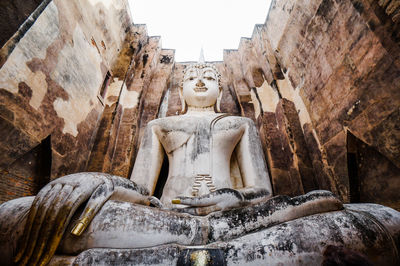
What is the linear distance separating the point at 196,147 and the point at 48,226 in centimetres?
176

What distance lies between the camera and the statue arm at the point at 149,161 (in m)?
2.58

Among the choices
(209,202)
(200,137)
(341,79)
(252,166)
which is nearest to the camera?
(209,202)

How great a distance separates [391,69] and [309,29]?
1.42 metres

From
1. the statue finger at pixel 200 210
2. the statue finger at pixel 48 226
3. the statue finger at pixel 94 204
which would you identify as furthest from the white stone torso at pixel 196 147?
the statue finger at pixel 48 226

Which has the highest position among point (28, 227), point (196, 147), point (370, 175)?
point (196, 147)

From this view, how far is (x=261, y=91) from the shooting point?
4164 millimetres

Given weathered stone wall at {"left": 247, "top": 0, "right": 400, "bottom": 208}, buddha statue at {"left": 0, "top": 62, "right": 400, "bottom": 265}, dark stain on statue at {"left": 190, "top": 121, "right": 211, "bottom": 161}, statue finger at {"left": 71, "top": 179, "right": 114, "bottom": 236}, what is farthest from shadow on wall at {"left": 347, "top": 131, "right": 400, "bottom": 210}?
statue finger at {"left": 71, "top": 179, "right": 114, "bottom": 236}

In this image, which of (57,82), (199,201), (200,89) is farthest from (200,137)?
(57,82)

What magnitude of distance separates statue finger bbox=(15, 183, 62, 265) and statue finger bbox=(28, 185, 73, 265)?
0.06 ft

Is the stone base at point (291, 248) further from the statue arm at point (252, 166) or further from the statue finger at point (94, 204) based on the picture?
the statue arm at point (252, 166)

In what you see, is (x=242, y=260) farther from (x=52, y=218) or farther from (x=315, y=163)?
(x=315, y=163)

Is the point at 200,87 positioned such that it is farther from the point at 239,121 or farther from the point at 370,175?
the point at 370,175

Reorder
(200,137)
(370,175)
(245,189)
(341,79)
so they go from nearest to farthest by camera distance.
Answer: (245,189)
(370,175)
(341,79)
(200,137)

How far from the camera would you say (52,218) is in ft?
4.01
